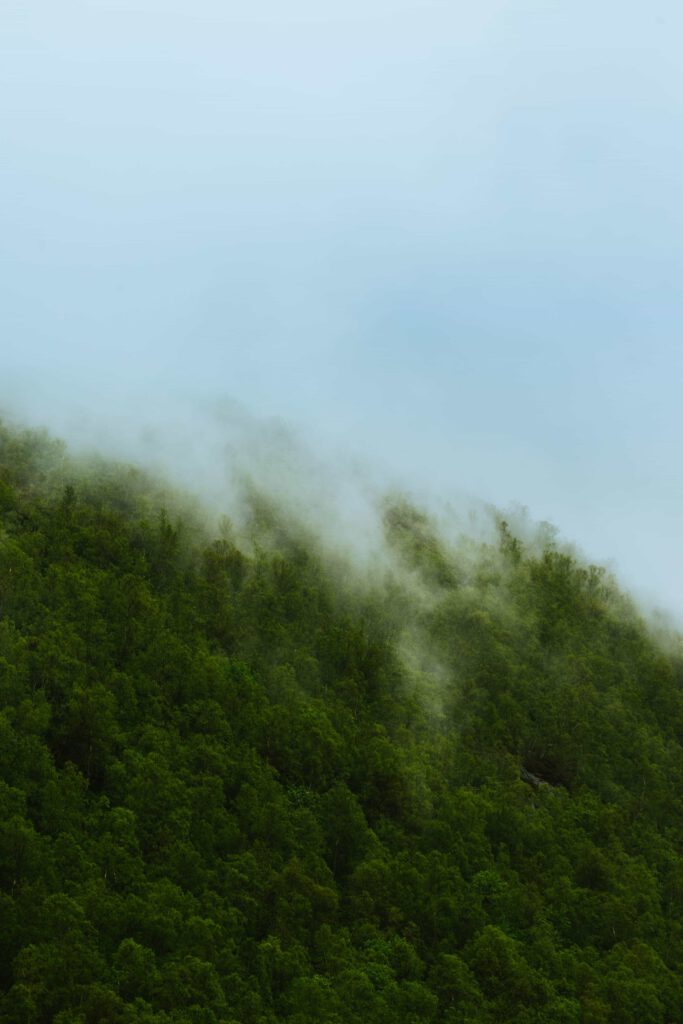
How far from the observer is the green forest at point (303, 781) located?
207ft

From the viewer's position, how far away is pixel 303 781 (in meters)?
88.4

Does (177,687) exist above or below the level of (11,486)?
below

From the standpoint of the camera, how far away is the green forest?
63.1m

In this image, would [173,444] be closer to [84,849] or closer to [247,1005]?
[84,849]

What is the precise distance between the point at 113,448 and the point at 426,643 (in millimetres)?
53020

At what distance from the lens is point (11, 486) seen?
113250mm

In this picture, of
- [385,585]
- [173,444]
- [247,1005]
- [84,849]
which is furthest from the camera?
[173,444]

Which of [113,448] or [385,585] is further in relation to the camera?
[113,448]

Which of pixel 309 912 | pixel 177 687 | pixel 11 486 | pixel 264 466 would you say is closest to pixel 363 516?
pixel 264 466

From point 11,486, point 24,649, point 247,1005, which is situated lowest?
point 247,1005

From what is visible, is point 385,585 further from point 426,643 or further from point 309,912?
point 309,912

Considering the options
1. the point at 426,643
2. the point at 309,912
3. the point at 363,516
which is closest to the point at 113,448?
the point at 363,516

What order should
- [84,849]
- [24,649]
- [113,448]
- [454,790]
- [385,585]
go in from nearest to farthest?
1. [84,849]
2. [24,649]
3. [454,790]
4. [385,585]
5. [113,448]

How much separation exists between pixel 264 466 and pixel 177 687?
6752 centimetres
